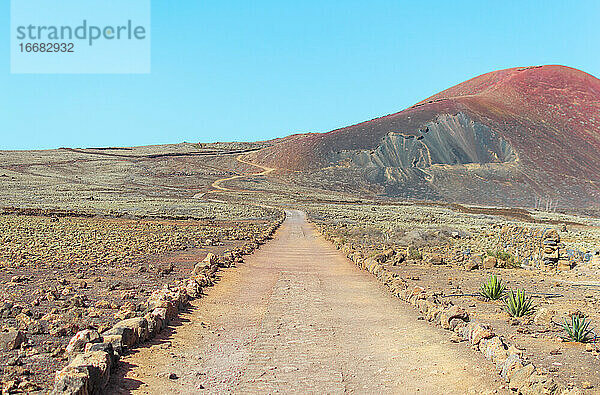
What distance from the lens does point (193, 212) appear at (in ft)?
155

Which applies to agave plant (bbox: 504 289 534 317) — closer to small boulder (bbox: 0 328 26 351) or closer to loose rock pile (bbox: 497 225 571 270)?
small boulder (bbox: 0 328 26 351)

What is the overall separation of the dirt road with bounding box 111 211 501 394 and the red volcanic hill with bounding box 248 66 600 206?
280 feet

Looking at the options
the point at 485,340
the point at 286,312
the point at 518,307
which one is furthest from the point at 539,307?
the point at 286,312

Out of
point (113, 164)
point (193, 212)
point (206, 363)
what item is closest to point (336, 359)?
point (206, 363)

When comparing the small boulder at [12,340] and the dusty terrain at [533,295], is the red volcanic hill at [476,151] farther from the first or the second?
the small boulder at [12,340]

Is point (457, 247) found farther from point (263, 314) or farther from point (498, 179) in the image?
point (498, 179)

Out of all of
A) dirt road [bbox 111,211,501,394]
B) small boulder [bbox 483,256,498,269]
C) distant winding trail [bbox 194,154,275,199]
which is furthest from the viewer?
distant winding trail [bbox 194,154,275,199]

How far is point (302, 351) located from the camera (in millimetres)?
6750

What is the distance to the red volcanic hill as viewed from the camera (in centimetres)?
9744

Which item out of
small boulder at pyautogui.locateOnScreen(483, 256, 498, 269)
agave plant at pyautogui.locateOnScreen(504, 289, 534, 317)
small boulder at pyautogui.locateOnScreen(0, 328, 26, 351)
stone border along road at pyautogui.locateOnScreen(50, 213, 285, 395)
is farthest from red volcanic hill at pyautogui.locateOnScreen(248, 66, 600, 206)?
small boulder at pyautogui.locateOnScreen(0, 328, 26, 351)

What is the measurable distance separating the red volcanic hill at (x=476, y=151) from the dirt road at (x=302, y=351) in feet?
280

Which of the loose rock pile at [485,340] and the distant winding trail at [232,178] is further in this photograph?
the distant winding trail at [232,178]

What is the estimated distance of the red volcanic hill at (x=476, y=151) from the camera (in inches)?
3836

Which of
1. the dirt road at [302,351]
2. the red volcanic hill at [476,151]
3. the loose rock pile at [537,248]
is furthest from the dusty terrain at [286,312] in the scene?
the red volcanic hill at [476,151]
